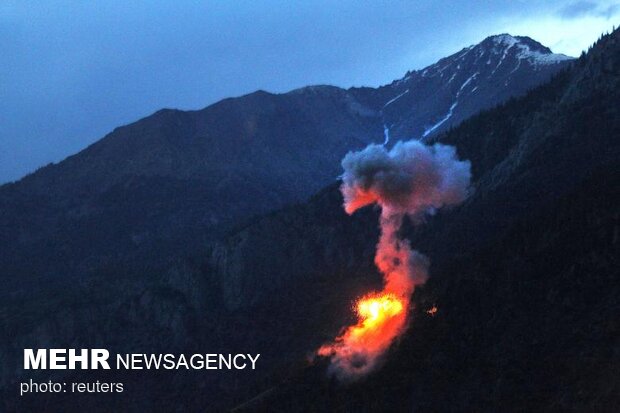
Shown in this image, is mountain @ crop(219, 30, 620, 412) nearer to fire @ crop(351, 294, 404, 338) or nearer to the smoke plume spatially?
the smoke plume

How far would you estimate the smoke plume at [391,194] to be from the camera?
133 metres

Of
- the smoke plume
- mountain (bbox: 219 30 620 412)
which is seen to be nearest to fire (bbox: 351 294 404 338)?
the smoke plume

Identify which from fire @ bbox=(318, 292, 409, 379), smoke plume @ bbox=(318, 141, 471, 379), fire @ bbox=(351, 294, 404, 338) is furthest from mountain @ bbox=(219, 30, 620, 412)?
fire @ bbox=(351, 294, 404, 338)

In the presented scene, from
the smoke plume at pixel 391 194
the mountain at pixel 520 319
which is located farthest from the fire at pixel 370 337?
the mountain at pixel 520 319

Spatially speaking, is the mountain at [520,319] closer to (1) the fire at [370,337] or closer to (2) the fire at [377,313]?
(1) the fire at [370,337]

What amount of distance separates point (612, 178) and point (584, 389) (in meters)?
51.0

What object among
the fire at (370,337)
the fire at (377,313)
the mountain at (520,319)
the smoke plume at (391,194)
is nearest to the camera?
the mountain at (520,319)

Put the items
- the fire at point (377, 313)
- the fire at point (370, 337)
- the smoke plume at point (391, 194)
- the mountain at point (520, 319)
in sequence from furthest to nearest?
the fire at point (377, 313) → the smoke plume at point (391, 194) → the fire at point (370, 337) → the mountain at point (520, 319)

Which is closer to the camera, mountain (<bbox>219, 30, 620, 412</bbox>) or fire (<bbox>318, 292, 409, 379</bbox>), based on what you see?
mountain (<bbox>219, 30, 620, 412</bbox>)

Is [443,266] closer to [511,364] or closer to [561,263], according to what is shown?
[561,263]

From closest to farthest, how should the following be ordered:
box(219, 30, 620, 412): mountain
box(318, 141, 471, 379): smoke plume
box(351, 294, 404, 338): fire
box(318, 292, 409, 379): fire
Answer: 1. box(219, 30, 620, 412): mountain
2. box(318, 292, 409, 379): fire
3. box(318, 141, 471, 379): smoke plume
4. box(351, 294, 404, 338): fire

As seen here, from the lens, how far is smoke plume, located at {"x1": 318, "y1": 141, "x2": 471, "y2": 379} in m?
133

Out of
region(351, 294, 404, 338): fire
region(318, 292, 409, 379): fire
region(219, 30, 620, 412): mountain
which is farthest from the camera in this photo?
region(351, 294, 404, 338): fire

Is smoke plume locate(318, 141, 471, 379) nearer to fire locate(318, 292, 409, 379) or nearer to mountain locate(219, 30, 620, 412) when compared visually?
fire locate(318, 292, 409, 379)
